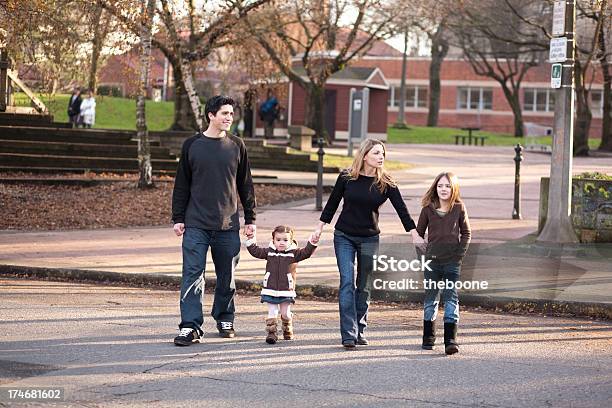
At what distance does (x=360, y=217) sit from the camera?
857 cm

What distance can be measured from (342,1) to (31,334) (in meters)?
27.6

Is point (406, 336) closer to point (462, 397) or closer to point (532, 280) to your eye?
point (462, 397)

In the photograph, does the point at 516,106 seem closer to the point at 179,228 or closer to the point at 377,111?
the point at 377,111

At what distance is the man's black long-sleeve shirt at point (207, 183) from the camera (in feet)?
28.3

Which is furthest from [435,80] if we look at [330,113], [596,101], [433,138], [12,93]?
[12,93]

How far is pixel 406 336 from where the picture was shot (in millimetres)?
9078

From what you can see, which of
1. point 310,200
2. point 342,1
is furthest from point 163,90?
point 310,200

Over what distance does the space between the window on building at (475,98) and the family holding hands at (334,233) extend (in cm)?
7124

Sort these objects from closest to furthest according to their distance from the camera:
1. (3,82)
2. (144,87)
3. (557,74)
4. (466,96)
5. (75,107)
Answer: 1. (557,74)
2. (144,87)
3. (3,82)
4. (75,107)
5. (466,96)

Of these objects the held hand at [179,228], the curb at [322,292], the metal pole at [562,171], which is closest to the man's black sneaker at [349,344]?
the held hand at [179,228]

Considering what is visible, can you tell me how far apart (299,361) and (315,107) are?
32.3 meters

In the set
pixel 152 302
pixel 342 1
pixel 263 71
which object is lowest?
pixel 152 302

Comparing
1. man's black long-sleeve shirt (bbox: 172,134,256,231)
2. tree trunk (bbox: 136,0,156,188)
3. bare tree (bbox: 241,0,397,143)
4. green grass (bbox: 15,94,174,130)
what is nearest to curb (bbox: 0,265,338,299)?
man's black long-sleeve shirt (bbox: 172,134,256,231)

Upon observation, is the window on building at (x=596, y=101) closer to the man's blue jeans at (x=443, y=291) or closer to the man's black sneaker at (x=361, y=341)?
the man's blue jeans at (x=443, y=291)
